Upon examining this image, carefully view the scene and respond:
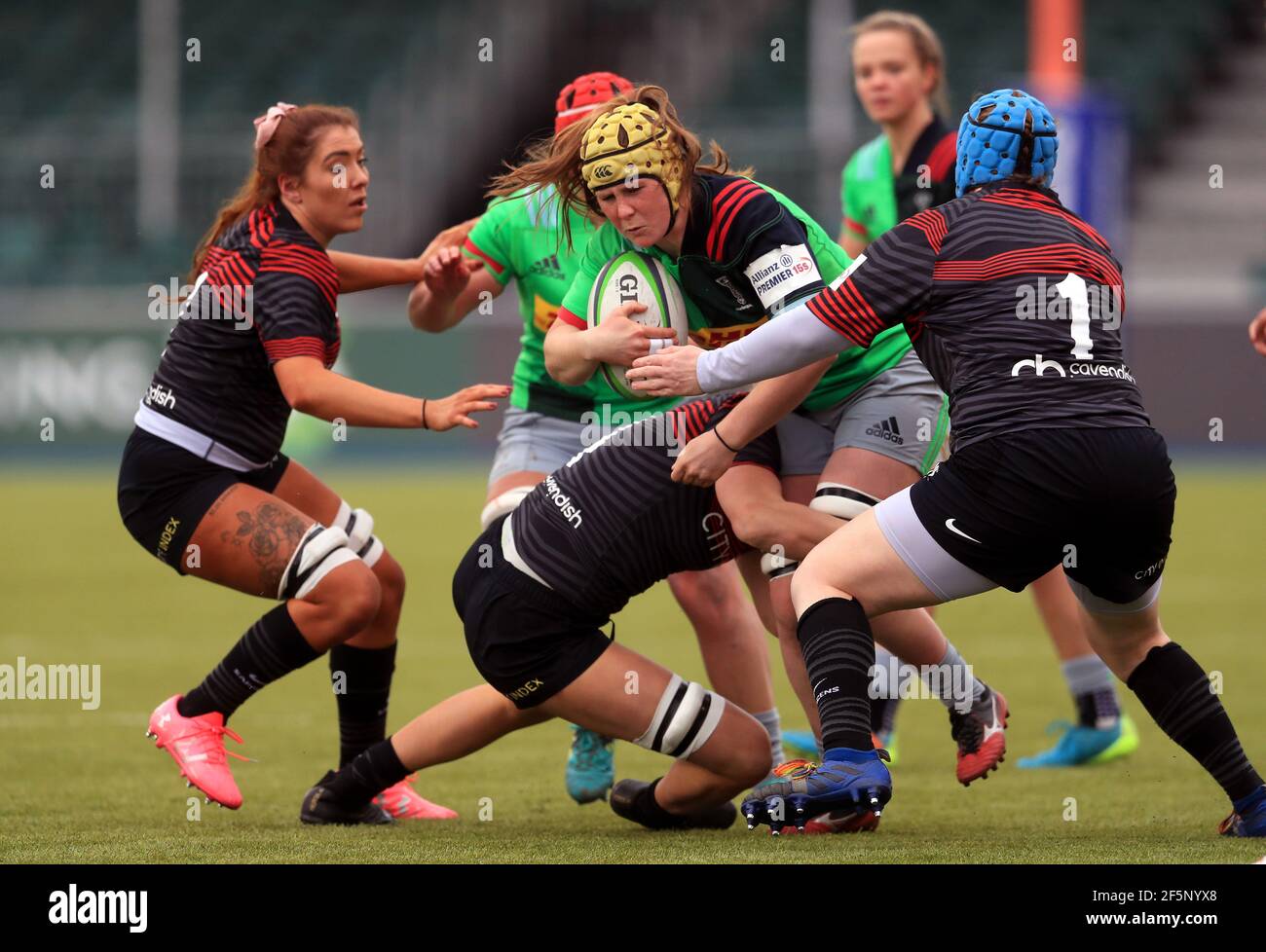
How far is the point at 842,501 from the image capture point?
4.73 metres

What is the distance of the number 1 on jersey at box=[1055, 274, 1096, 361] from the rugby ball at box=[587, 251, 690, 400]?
106 centimetres

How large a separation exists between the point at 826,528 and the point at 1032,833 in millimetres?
919

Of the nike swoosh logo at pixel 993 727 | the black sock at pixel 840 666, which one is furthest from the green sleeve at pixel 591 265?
the nike swoosh logo at pixel 993 727

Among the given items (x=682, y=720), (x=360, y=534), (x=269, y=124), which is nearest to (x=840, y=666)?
(x=682, y=720)

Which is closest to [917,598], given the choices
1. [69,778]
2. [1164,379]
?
[69,778]

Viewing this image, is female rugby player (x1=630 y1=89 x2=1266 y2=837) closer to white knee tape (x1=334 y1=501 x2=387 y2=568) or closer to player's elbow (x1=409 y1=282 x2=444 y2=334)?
white knee tape (x1=334 y1=501 x2=387 y2=568)

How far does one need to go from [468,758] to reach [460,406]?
6.81ft

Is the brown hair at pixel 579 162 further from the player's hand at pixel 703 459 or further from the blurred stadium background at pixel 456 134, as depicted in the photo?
the blurred stadium background at pixel 456 134

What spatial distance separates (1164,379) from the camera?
16.7 meters

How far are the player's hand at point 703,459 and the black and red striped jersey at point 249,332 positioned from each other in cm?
112

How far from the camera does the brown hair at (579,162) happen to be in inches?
182

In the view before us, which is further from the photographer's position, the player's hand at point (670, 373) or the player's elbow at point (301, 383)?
the player's elbow at point (301, 383)

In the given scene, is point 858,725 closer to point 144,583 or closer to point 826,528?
point 826,528
